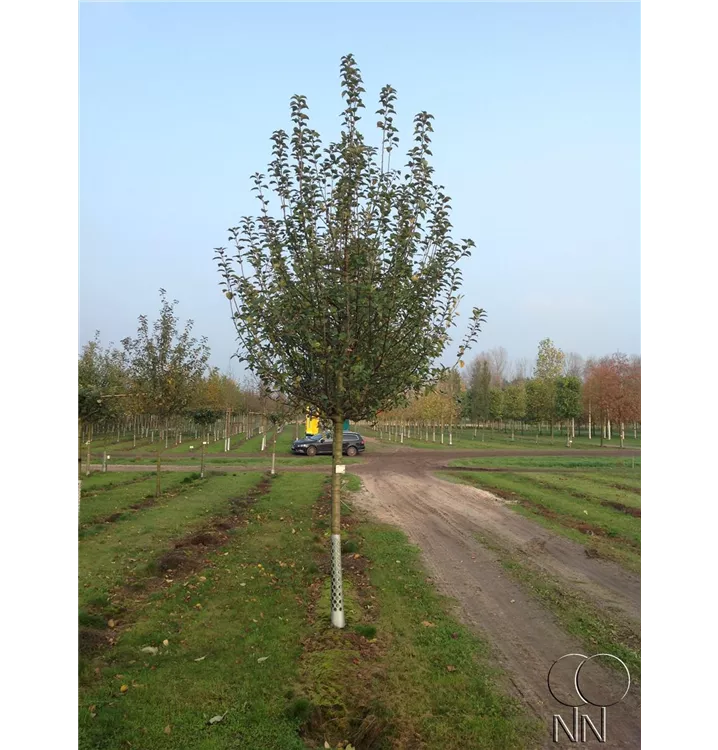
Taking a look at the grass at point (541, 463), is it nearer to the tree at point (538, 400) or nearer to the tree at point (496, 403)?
the tree at point (538, 400)

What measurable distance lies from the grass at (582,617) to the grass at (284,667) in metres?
1.47

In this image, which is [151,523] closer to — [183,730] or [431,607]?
[431,607]

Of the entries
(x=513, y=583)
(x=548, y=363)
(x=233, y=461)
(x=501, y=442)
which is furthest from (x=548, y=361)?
(x=513, y=583)

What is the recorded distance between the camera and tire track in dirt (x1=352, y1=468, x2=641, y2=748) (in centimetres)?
429

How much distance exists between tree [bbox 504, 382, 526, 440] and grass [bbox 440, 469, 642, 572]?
830 inches

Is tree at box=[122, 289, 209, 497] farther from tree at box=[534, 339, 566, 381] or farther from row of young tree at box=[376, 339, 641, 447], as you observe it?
tree at box=[534, 339, 566, 381]

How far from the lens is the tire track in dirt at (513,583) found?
4.29m

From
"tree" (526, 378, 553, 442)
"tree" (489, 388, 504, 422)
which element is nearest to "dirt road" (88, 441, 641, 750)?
"tree" (526, 378, 553, 442)

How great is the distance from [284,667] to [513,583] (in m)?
4.47

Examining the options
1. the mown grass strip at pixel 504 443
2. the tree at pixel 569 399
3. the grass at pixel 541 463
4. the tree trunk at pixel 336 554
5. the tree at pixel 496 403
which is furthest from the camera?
the tree at pixel 496 403

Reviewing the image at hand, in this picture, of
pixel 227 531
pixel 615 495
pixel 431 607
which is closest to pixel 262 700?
pixel 431 607

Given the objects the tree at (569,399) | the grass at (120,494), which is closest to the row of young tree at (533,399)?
the tree at (569,399)

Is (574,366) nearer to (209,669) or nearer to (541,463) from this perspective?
(541,463)
